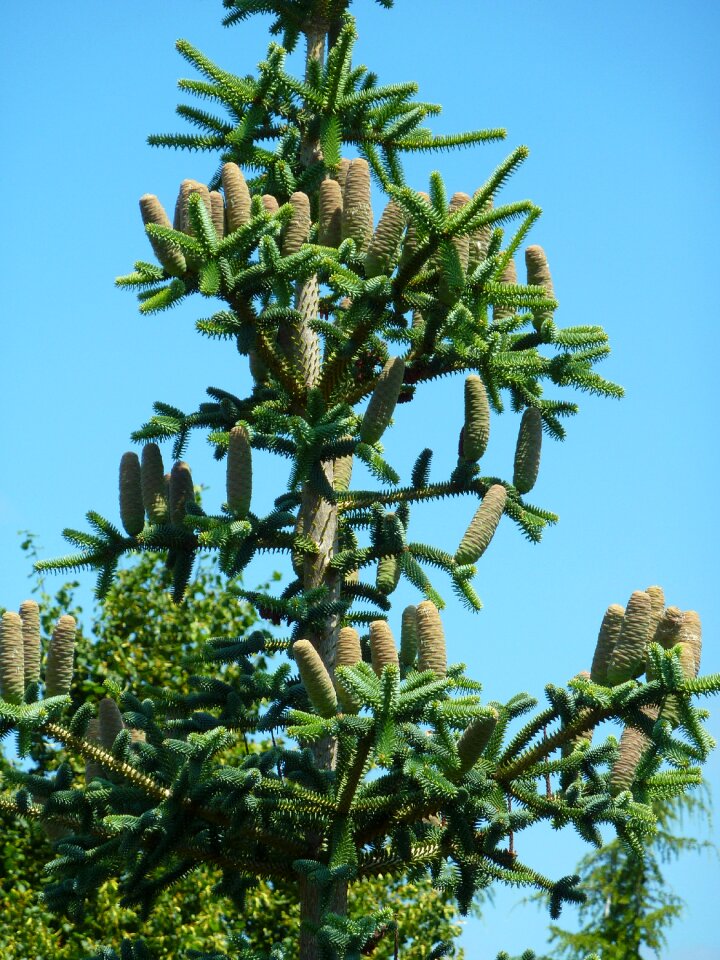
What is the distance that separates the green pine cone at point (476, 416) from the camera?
21.6ft

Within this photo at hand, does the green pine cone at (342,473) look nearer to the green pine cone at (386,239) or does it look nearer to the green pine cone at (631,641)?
the green pine cone at (386,239)

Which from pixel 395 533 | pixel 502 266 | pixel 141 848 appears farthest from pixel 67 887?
pixel 502 266

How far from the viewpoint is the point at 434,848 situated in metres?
6.51

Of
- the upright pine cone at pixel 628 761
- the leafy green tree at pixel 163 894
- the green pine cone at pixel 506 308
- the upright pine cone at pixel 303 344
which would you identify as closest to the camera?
the upright pine cone at pixel 628 761

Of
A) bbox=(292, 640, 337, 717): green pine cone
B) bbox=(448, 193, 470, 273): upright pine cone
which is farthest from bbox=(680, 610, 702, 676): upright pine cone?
bbox=(448, 193, 470, 273): upright pine cone

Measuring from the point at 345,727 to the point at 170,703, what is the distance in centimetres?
238

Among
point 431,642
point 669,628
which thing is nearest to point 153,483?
point 431,642

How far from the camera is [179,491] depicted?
22.9ft

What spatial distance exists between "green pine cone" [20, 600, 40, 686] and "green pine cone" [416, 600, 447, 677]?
1.75 meters

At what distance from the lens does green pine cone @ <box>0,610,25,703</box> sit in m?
5.44

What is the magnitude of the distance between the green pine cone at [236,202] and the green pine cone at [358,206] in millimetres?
561

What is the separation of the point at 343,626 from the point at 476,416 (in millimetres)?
1363

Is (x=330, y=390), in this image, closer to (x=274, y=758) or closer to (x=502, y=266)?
(x=502, y=266)

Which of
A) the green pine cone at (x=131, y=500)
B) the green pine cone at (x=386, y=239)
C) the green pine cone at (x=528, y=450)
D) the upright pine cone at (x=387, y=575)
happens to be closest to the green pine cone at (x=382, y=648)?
the upright pine cone at (x=387, y=575)
